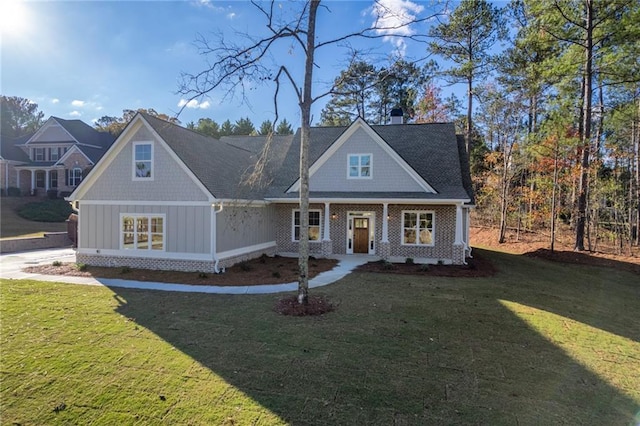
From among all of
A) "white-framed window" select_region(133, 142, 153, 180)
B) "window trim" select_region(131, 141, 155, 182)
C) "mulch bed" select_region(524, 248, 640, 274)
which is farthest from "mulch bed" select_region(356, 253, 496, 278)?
"white-framed window" select_region(133, 142, 153, 180)

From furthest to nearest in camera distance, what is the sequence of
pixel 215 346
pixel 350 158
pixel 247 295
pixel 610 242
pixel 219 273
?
pixel 610 242
pixel 350 158
pixel 219 273
pixel 247 295
pixel 215 346

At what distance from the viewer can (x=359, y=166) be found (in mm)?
16422

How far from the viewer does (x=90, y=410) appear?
4.18 meters

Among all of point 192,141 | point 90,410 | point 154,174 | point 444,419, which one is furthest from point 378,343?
point 192,141

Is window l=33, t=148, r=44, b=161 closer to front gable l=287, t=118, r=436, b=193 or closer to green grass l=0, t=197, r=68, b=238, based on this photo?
green grass l=0, t=197, r=68, b=238

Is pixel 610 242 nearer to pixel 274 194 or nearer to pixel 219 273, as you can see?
pixel 274 194

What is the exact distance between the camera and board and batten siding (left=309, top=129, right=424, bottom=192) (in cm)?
1584

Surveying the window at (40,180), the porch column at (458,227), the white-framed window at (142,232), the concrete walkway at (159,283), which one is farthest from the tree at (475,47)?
the window at (40,180)

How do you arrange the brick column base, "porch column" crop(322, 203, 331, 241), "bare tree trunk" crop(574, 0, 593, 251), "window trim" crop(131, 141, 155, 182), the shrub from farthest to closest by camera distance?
1. the shrub
2. "bare tree trunk" crop(574, 0, 593, 251)
3. "porch column" crop(322, 203, 331, 241)
4. the brick column base
5. "window trim" crop(131, 141, 155, 182)

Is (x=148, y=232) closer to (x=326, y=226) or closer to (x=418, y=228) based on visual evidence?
(x=326, y=226)

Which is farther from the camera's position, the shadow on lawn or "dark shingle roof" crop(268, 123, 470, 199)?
"dark shingle roof" crop(268, 123, 470, 199)

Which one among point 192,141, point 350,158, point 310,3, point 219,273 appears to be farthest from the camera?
point 350,158

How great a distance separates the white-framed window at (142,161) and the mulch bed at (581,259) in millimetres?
19128

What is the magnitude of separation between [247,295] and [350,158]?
30.2 ft
